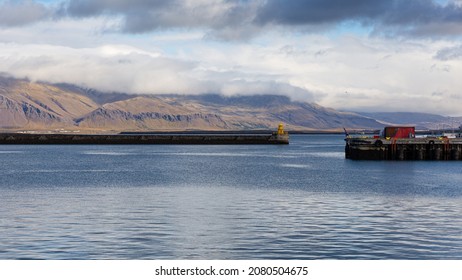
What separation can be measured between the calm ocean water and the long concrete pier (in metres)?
37.2

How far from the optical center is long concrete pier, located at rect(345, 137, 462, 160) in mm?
121875

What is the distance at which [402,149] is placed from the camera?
122312 millimetres

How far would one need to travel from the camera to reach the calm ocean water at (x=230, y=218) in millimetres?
34844

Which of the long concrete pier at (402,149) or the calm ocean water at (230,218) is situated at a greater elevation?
the long concrete pier at (402,149)

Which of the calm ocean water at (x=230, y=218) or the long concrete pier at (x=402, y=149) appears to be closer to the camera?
the calm ocean water at (x=230, y=218)

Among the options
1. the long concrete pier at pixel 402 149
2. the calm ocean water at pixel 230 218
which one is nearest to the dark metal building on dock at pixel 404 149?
the long concrete pier at pixel 402 149

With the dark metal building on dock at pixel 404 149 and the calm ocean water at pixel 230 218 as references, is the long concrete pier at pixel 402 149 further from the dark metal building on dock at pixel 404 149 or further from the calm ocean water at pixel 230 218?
the calm ocean water at pixel 230 218

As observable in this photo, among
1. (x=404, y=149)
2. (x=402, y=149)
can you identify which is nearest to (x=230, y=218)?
(x=402, y=149)

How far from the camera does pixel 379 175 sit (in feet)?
292

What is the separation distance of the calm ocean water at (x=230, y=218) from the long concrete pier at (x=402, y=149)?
3724 centimetres

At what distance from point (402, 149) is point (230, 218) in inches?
3199

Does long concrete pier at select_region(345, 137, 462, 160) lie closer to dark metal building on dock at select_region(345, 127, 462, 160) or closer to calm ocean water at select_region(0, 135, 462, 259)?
dark metal building on dock at select_region(345, 127, 462, 160)

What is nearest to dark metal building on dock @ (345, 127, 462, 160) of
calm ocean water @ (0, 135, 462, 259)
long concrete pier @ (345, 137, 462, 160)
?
long concrete pier @ (345, 137, 462, 160)

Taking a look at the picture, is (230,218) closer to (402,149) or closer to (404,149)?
(402,149)
